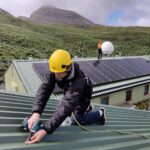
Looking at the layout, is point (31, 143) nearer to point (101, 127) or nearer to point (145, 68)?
point (101, 127)

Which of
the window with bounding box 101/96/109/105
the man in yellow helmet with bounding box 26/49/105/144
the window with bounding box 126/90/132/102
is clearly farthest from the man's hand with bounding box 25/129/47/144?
the window with bounding box 126/90/132/102

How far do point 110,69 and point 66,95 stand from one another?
16.3 metres

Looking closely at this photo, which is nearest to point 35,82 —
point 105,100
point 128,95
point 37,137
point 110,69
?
point 105,100

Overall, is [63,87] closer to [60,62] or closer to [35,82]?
[60,62]

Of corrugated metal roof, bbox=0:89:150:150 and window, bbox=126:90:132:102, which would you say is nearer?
corrugated metal roof, bbox=0:89:150:150

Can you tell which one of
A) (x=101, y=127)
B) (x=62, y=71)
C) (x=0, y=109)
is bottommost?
(x=101, y=127)

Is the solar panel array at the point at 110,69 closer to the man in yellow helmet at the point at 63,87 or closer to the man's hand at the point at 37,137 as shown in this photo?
the man in yellow helmet at the point at 63,87

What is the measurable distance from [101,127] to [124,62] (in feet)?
60.3

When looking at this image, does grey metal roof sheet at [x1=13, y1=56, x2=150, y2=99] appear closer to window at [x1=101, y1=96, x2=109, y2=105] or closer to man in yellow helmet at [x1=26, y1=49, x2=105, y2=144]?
window at [x1=101, y1=96, x2=109, y2=105]

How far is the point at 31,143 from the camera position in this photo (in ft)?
11.6

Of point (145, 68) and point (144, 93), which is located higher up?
point (145, 68)

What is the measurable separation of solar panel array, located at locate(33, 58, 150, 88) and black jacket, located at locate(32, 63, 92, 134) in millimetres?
11444

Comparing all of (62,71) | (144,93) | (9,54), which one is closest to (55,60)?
(62,71)

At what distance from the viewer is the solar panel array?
684 inches
